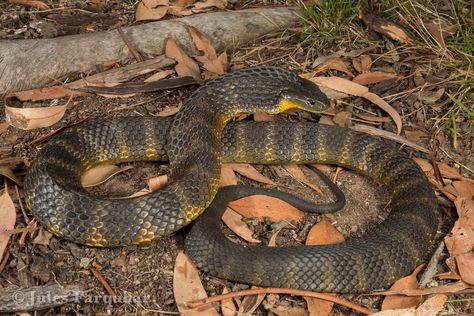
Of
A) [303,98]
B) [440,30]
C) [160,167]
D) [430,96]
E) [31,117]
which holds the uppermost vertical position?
[440,30]

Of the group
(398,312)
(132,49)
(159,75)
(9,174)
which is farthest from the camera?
(132,49)

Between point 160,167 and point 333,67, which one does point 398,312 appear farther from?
point 333,67

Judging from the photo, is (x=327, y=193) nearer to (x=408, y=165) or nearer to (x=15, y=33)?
(x=408, y=165)

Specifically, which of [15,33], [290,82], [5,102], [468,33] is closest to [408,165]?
[290,82]

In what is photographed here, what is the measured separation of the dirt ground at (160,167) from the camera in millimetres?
5246

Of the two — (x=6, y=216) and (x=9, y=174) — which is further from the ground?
(x=9, y=174)

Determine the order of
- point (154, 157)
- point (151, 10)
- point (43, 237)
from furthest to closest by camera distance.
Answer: point (151, 10), point (154, 157), point (43, 237)

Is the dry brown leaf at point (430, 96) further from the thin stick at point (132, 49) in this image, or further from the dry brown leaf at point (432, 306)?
the thin stick at point (132, 49)

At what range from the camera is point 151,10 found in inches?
307

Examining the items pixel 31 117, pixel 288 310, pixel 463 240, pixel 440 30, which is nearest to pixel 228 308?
pixel 288 310

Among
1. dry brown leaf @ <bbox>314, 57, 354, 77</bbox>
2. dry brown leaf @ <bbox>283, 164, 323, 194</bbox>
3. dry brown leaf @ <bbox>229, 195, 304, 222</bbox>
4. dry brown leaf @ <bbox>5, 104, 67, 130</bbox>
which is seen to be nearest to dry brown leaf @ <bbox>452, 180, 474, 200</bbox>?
dry brown leaf @ <bbox>283, 164, 323, 194</bbox>

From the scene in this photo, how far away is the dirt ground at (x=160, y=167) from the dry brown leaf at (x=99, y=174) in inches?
2.4

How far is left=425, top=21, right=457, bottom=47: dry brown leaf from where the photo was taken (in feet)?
24.3

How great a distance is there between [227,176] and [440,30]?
3.10 m
